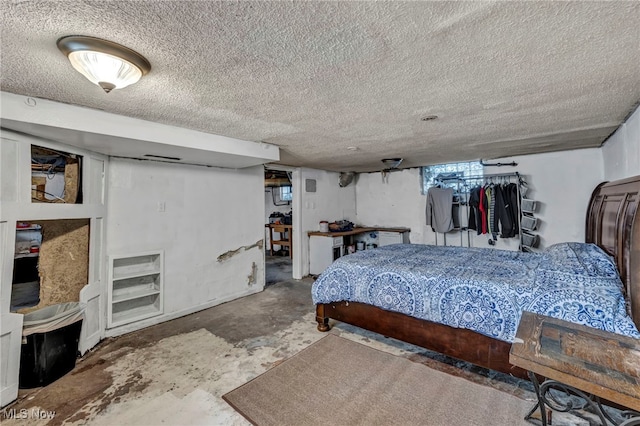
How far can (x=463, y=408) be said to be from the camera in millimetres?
1824

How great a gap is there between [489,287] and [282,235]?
19.1 feet

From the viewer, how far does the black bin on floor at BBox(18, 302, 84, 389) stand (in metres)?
2.06

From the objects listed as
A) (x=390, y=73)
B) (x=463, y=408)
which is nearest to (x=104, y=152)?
(x=390, y=73)

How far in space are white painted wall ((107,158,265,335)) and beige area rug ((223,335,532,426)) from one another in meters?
1.87

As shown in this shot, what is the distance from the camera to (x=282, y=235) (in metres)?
7.48

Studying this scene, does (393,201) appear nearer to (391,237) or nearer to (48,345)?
(391,237)

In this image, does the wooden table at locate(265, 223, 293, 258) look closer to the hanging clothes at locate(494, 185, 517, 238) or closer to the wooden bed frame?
the wooden bed frame

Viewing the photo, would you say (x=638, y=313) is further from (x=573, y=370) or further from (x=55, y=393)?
(x=55, y=393)

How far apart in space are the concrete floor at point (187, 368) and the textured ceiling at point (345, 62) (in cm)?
209

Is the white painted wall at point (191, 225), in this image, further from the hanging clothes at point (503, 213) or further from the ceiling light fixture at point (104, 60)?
the hanging clothes at point (503, 213)

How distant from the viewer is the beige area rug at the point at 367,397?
176 cm

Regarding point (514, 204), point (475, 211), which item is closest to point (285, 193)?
point (475, 211)

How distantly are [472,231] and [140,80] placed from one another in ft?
16.5

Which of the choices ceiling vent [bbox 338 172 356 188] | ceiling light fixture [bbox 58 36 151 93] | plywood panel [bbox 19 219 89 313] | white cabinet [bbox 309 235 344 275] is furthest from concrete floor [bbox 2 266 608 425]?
ceiling vent [bbox 338 172 356 188]
